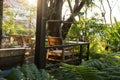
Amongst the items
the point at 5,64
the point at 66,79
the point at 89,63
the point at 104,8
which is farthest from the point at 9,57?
the point at 104,8

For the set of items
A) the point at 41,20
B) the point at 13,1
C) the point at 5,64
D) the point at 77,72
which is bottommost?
the point at 5,64

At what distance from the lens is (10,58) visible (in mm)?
4453

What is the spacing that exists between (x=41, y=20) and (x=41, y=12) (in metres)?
0.13

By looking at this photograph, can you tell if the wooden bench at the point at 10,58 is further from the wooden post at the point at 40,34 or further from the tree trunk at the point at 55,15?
the tree trunk at the point at 55,15

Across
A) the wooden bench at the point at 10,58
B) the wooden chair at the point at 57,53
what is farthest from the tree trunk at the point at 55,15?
the wooden bench at the point at 10,58

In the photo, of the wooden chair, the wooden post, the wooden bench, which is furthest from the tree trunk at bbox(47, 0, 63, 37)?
the wooden post

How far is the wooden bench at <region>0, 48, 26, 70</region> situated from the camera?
4.31 meters

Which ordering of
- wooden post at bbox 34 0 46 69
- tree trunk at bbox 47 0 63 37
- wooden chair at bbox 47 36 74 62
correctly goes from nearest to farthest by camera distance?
wooden post at bbox 34 0 46 69
wooden chair at bbox 47 36 74 62
tree trunk at bbox 47 0 63 37

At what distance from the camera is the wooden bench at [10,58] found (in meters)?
4.31

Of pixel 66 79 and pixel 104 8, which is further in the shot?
pixel 104 8

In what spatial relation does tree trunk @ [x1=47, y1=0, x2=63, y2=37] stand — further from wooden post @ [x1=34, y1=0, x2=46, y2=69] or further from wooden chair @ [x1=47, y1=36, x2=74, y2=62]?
wooden post @ [x1=34, y1=0, x2=46, y2=69]

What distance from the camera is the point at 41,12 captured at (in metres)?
4.28

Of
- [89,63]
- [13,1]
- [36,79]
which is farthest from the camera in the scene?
[13,1]

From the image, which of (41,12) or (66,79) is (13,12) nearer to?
(41,12)
